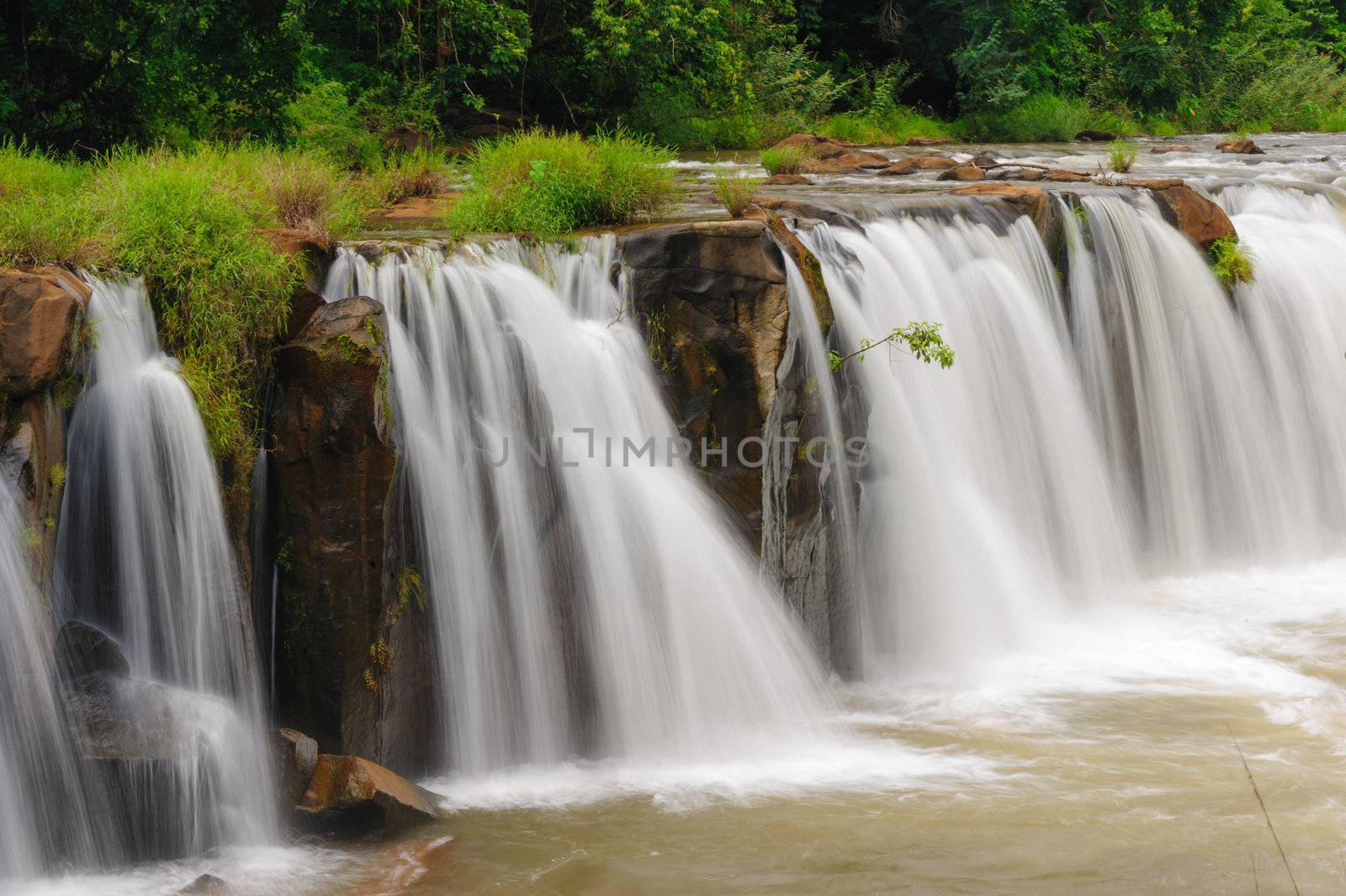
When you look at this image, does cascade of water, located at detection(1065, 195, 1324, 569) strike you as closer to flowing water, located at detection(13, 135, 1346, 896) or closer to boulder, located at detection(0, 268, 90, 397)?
flowing water, located at detection(13, 135, 1346, 896)

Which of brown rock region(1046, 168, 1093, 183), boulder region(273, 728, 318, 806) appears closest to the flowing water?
boulder region(273, 728, 318, 806)

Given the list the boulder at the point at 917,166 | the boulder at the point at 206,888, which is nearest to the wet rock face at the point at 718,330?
the boulder at the point at 206,888

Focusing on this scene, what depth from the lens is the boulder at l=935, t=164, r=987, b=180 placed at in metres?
13.0

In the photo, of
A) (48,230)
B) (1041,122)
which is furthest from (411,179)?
(1041,122)

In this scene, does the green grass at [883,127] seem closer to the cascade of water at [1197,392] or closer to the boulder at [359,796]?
the cascade of water at [1197,392]

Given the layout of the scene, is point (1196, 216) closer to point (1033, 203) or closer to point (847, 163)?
point (1033, 203)

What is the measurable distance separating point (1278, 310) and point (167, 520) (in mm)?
8970

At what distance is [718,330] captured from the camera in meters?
7.04

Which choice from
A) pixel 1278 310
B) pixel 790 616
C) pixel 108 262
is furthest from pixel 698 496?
pixel 1278 310

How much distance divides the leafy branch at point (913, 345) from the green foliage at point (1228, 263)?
3530 mm

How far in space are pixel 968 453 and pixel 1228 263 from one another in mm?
3442

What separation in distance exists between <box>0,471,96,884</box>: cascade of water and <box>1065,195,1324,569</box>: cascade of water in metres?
7.38

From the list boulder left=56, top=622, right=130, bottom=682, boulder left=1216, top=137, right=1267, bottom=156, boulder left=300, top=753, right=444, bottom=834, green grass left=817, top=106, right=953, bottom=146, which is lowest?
boulder left=300, top=753, right=444, bottom=834

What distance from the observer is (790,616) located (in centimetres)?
728
